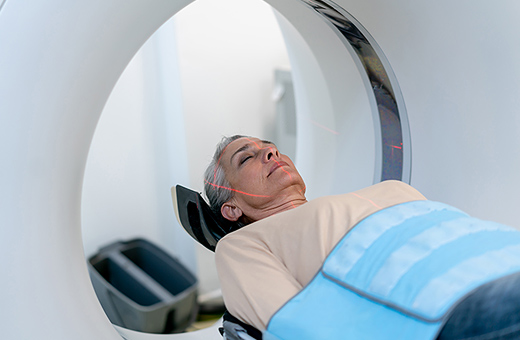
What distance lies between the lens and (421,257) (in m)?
0.91

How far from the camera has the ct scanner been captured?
33.8 inches

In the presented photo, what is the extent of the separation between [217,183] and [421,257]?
27.4 inches

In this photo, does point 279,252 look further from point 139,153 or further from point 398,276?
point 139,153

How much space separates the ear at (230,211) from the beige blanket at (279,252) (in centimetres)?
22

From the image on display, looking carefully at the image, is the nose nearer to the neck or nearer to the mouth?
the mouth

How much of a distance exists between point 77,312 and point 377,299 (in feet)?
2.02

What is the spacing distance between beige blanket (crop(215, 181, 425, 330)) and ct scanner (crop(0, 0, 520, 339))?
329 mm

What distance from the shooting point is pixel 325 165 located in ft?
6.21

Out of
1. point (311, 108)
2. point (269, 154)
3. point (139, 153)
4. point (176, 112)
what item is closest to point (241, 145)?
point (269, 154)

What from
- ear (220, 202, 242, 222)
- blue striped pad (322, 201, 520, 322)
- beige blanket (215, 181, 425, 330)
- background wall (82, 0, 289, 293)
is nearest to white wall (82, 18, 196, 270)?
background wall (82, 0, 289, 293)

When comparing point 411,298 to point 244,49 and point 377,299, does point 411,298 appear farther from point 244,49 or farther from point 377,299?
point 244,49

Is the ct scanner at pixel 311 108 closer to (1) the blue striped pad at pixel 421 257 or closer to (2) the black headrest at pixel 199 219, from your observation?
(2) the black headrest at pixel 199 219

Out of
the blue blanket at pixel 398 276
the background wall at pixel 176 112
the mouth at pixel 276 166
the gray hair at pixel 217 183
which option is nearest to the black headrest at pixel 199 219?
the gray hair at pixel 217 183

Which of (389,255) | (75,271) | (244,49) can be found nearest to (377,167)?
(389,255)
